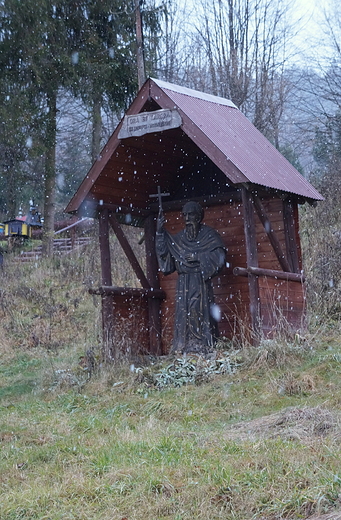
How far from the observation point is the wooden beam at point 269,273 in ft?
30.0

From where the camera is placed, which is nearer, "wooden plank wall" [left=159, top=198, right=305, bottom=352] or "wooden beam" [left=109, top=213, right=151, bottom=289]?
"wooden plank wall" [left=159, top=198, right=305, bottom=352]

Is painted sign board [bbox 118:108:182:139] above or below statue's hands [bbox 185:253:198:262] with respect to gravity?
above

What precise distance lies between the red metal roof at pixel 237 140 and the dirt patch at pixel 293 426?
3.29 m

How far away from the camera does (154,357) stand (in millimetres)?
10539

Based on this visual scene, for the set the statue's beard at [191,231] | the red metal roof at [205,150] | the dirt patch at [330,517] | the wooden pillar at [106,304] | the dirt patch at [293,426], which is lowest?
the dirt patch at [330,517]

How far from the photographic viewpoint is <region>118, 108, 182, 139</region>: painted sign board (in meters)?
9.42

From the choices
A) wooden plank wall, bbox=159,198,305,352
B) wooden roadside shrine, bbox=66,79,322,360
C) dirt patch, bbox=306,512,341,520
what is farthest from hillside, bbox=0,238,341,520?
wooden roadside shrine, bbox=66,79,322,360

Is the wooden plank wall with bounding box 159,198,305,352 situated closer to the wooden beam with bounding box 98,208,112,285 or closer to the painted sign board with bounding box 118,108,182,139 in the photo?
the wooden beam with bounding box 98,208,112,285

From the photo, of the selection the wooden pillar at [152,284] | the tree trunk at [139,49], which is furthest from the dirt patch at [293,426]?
the tree trunk at [139,49]

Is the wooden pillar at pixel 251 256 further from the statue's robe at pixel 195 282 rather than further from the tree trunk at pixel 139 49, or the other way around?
the tree trunk at pixel 139 49

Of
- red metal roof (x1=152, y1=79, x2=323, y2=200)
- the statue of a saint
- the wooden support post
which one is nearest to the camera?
red metal roof (x1=152, y1=79, x2=323, y2=200)

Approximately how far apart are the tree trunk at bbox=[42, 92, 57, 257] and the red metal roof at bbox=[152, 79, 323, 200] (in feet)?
31.1

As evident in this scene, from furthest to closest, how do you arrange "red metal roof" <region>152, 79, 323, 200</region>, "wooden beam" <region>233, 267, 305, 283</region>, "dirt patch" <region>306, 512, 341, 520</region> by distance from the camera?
"red metal roof" <region>152, 79, 323, 200</region> < "wooden beam" <region>233, 267, 305, 283</region> < "dirt patch" <region>306, 512, 341, 520</region>

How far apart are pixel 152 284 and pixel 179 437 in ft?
17.4
